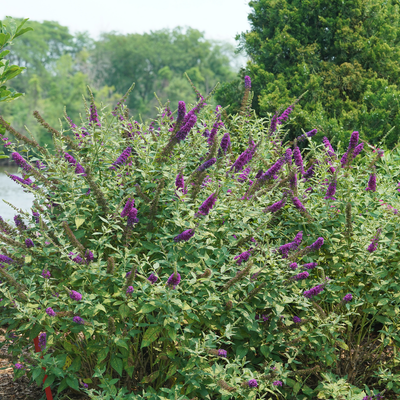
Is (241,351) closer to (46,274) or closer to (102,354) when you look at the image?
(102,354)

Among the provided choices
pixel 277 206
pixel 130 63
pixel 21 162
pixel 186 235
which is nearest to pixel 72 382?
pixel 186 235

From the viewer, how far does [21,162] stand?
3541 millimetres

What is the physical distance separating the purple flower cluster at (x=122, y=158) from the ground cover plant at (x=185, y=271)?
0.5 inches

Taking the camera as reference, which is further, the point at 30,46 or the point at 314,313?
the point at 30,46

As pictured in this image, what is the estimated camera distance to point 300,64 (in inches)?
314

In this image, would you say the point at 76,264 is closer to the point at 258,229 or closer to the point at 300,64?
the point at 258,229

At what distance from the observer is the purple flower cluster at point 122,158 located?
3.69m

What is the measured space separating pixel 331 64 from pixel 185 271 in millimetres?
6267

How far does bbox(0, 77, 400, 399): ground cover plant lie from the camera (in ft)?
10.1

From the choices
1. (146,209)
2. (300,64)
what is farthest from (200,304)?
(300,64)

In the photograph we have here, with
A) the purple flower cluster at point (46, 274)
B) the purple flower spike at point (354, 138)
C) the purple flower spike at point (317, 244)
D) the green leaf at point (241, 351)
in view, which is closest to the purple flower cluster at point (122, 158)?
the purple flower cluster at point (46, 274)

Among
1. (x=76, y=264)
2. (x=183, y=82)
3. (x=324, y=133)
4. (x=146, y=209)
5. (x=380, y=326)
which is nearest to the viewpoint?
(x=76, y=264)

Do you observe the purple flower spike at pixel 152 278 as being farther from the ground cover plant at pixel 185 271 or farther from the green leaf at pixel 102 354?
the green leaf at pixel 102 354

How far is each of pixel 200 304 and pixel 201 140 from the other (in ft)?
4.78
